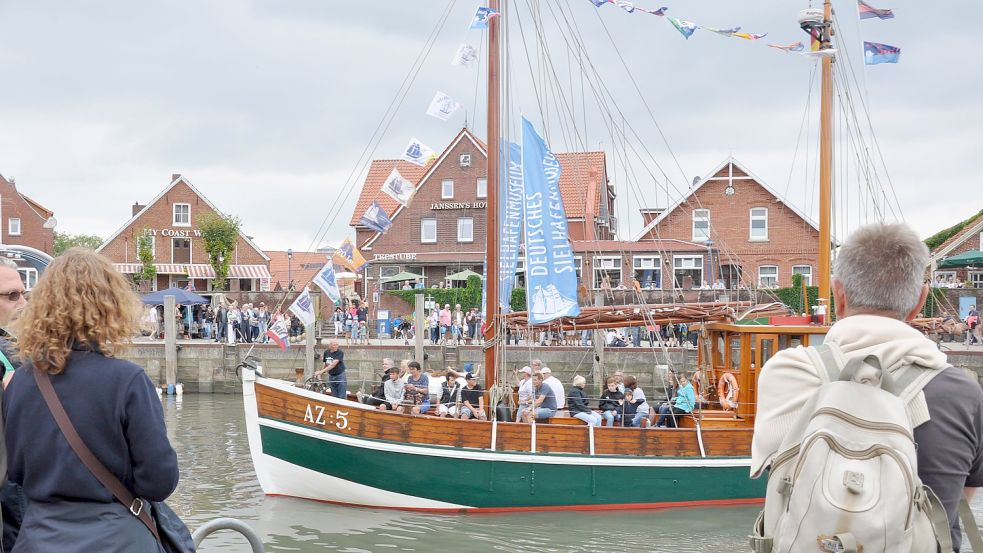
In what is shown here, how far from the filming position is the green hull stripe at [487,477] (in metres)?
14.0

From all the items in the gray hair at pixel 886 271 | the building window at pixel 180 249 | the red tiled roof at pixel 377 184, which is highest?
the red tiled roof at pixel 377 184

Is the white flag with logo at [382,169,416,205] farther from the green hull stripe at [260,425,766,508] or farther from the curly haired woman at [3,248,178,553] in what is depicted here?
the curly haired woman at [3,248,178,553]

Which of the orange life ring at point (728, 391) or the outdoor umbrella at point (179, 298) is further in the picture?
the outdoor umbrella at point (179, 298)

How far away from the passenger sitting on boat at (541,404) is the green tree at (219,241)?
124 feet

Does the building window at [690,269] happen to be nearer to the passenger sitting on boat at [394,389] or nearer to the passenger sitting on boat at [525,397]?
the passenger sitting on boat at [394,389]

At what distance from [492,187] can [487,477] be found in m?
4.75

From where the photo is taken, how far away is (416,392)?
623 inches

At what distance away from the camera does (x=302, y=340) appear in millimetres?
33875

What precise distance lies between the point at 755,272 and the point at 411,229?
54.3ft

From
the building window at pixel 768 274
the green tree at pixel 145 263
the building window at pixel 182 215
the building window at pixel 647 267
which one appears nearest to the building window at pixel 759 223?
the building window at pixel 768 274

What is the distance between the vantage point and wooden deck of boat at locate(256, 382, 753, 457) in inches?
548

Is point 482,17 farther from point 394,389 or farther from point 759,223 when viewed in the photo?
point 759,223

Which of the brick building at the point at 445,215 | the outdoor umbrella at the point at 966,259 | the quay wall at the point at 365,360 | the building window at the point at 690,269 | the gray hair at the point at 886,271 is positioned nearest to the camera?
the gray hair at the point at 886,271

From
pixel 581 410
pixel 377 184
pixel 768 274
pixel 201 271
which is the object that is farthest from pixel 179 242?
pixel 581 410
